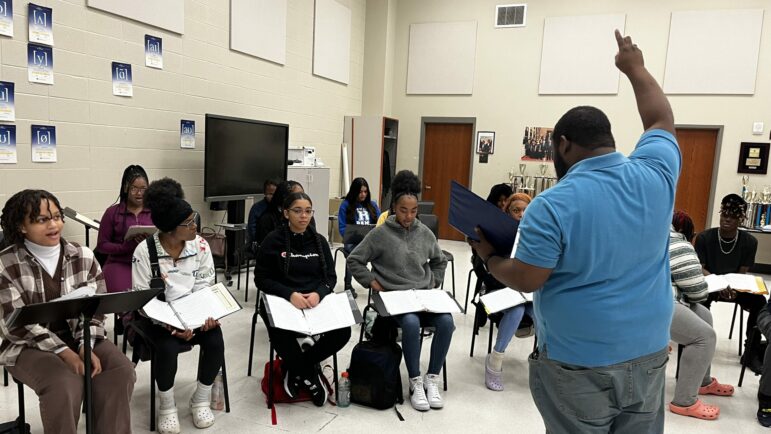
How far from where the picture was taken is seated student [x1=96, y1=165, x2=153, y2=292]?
316cm

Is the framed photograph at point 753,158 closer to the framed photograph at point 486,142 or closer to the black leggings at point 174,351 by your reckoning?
the framed photograph at point 486,142

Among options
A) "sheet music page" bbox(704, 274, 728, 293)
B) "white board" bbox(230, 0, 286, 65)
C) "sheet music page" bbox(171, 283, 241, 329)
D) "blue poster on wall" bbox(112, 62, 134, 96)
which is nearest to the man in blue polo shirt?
"sheet music page" bbox(171, 283, 241, 329)

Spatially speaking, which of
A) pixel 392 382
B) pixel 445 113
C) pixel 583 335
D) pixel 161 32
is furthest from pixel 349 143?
pixel 583 335

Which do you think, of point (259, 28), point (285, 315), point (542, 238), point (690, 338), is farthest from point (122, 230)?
point (690, 338)

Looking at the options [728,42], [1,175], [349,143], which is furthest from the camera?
[349,143]

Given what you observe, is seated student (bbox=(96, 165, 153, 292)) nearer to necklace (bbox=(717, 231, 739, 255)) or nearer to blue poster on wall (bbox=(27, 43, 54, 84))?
blue poster on wall (bbox=(27, 43, 54, 84))

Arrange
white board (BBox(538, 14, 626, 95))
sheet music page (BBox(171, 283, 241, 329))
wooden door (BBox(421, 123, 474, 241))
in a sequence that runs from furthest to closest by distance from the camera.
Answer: wooden door (BBox(421, 123, 474, 241))
white board (BBox(538, 14, 626, 95))
sheet music page (BBox(171, 283, 241, 329))

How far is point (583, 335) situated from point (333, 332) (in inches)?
63.0

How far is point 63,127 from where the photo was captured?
3.81 metres

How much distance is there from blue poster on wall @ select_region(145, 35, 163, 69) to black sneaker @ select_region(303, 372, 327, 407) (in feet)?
10.5

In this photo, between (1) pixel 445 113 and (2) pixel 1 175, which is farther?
(1) pixel 445 113

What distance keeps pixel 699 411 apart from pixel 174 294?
2.81 meters

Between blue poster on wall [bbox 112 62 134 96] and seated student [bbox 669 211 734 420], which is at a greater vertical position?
blue poster on wall [bbox 112 62 134 96]

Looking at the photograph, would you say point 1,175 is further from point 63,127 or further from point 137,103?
point 137,103
